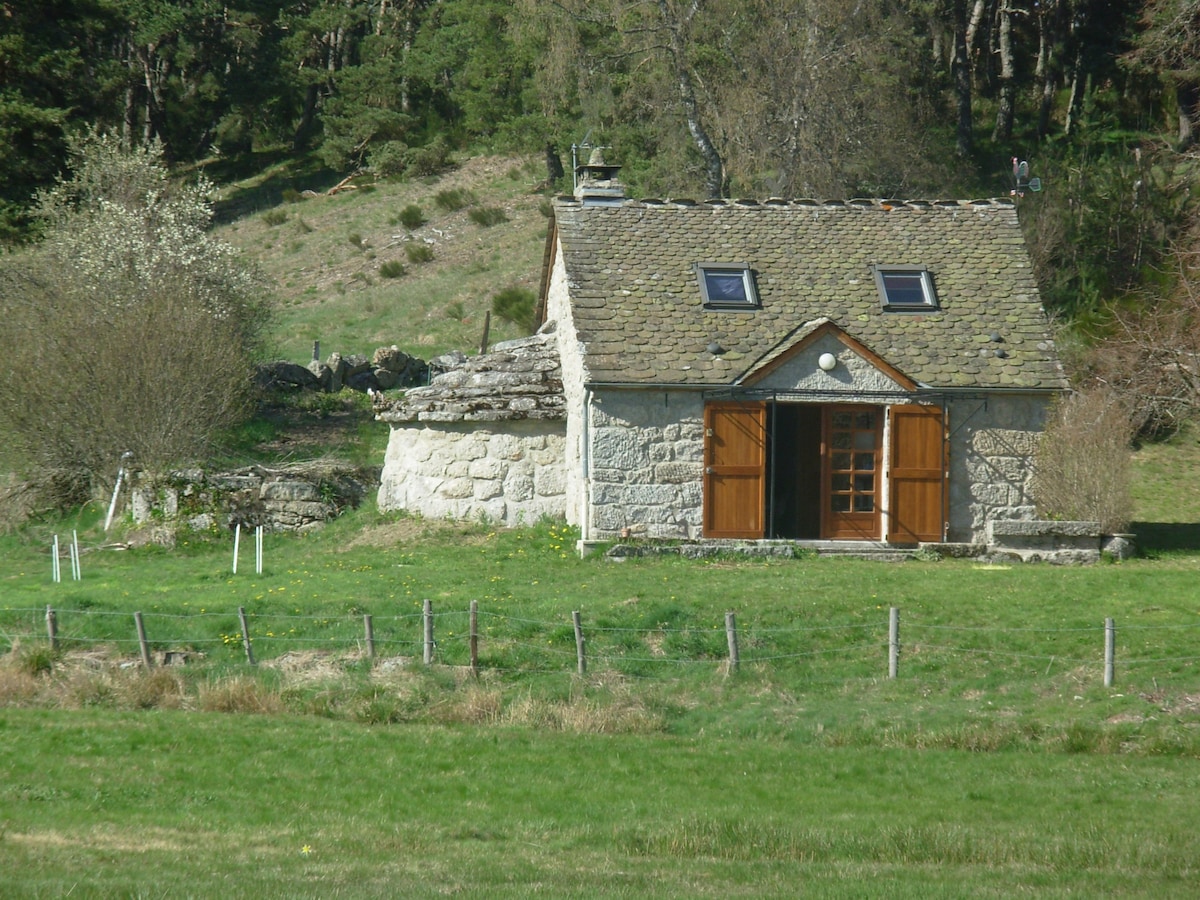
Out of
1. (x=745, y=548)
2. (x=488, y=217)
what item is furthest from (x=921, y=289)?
(x=488, y=217)

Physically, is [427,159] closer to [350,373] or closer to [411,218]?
[411,218]

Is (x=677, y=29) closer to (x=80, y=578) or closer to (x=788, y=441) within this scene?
(x=788, y=441)

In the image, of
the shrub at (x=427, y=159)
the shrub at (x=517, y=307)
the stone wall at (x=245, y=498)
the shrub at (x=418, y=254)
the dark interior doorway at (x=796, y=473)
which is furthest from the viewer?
the shrub at (x=427, y=159)

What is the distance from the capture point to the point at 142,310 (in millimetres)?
25922

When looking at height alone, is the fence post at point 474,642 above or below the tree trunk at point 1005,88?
below

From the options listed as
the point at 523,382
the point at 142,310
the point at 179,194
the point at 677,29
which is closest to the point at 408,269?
the point at 179,194

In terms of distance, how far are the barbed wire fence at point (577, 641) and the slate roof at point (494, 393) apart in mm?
6475

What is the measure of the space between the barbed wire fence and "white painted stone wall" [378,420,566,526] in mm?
6138

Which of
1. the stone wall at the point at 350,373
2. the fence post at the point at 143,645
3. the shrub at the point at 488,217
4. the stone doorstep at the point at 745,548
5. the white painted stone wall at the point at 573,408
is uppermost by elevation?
the shrub at the point at 488,217

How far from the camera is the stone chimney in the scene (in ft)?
80.6

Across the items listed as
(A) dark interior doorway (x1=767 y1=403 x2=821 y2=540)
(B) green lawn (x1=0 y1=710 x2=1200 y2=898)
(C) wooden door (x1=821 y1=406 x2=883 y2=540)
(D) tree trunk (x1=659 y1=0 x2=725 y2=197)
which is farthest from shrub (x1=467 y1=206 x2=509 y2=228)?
(B) green lawn (x1=0 y1=710 x2=1200 y2=898)

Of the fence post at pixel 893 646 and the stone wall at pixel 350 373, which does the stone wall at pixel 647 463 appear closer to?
the fence post at pixel 893 646

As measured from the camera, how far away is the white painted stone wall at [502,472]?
22.8 metres

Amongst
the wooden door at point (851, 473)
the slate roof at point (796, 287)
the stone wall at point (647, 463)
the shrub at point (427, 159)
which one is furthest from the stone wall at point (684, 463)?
the shrub at point (427, 159)
